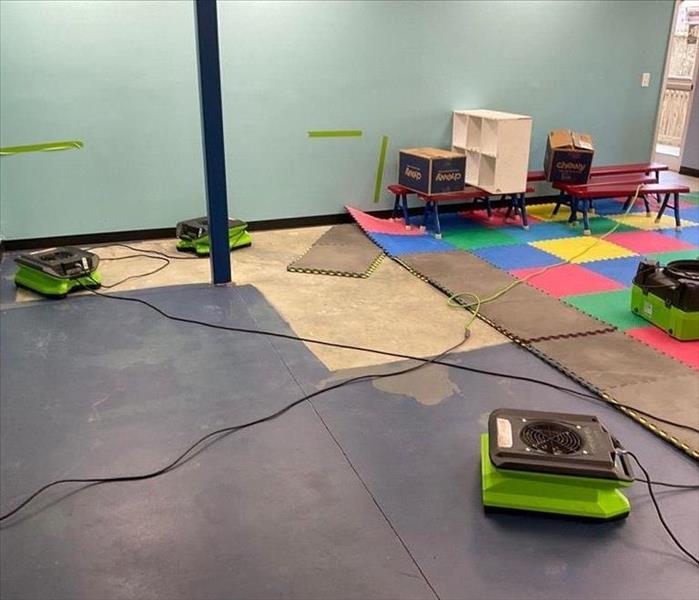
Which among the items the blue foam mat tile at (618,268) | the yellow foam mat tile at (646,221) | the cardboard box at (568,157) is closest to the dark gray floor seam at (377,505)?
the blue foam mat tile at (618,268)

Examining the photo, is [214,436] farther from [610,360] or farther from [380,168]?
[380,168]

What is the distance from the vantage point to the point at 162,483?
2594mm

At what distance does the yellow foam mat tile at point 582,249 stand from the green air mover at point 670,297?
1202 millimetres

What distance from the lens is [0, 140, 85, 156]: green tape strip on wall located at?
5188mm

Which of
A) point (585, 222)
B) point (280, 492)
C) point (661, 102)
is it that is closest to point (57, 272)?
point (280, 492)

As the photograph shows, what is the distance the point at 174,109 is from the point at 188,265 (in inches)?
54.0

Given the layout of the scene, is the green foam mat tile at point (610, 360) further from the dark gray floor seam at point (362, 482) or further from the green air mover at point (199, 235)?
the green air mover at point (199, 235)

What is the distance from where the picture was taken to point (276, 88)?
5.76 metres

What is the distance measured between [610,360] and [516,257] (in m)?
1.89

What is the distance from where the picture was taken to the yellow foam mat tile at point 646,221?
6246 mm

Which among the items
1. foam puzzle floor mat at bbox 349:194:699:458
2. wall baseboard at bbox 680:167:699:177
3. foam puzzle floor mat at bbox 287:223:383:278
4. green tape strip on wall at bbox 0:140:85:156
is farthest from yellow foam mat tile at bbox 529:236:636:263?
green tape strip on wall at bbox 0:140:85:156

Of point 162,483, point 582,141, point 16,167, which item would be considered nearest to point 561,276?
point 582,141

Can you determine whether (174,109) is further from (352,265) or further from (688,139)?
(688,139)

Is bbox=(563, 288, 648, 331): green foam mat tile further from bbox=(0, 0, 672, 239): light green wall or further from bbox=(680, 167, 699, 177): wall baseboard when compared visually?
bbox=(680, 167, 699, 177): wall baseboard
